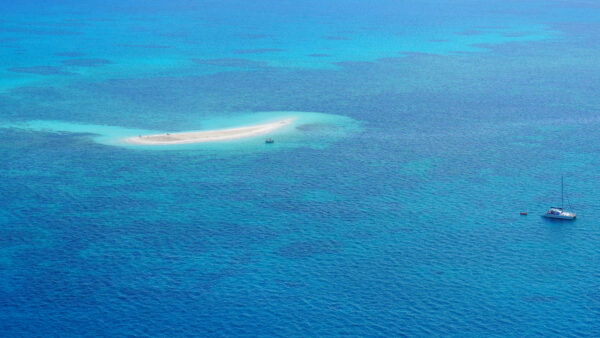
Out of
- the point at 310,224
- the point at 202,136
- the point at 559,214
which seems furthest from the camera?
the point at 202,136

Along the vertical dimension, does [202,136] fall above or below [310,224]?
above

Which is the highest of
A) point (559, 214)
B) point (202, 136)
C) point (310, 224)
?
point (202, 136)

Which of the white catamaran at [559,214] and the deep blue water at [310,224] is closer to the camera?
the deep blue water at [310,224]

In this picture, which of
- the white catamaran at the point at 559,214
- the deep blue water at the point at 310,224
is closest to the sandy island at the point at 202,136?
the deep blue water at the point at 310,224

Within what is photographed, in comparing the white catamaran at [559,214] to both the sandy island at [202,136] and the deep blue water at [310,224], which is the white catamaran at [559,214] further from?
the sandy island at [202,136]

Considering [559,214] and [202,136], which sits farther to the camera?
[202,136]

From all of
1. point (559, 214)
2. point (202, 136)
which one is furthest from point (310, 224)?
point (202, 136)

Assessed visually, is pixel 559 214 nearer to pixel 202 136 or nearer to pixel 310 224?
pixel 310 224

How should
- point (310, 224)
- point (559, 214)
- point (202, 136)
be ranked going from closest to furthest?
1. point (310, 224)
2. point (559, 214)
3. point (202, 136)

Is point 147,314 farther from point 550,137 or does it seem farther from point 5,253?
point 550,137
